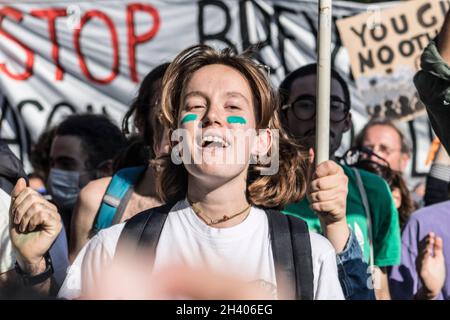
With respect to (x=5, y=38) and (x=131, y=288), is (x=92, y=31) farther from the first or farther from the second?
(x=131, y=288)

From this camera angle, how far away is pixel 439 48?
1930 mm

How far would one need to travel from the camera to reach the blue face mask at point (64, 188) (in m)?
3.59

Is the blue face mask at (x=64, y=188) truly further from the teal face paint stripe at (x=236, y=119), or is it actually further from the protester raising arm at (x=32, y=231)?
the teal face paint stripe at (x=236, y=119)

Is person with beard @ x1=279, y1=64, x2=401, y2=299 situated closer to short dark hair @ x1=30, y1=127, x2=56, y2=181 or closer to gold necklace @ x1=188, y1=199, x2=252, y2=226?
gold necklace @ x1=188, y1=199, x2=252, y2=226

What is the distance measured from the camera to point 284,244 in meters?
1.99

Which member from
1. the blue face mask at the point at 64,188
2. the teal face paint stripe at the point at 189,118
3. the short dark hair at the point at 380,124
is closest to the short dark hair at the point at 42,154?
the blue face mask at the point at 64,188

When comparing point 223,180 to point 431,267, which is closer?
point 223,180

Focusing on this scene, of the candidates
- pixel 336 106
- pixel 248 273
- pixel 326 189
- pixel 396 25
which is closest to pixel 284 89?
pixel 336 106

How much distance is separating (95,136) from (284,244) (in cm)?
223

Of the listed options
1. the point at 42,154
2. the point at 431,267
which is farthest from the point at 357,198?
the point at 42,154

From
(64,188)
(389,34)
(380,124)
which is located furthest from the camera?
(389,34)

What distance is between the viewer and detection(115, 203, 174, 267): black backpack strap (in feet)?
6.45

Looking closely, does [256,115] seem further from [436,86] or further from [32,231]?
[32,231]

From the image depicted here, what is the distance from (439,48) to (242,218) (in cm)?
59
